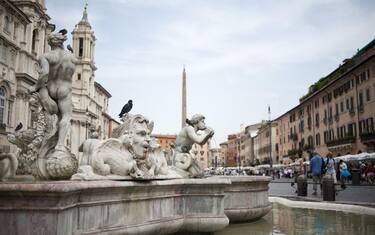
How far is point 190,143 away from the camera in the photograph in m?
6.87

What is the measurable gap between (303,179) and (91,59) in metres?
70.4

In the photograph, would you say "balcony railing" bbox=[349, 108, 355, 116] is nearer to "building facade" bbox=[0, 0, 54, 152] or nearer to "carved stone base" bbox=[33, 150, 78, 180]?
"building facade" bbox=[0, 0, 54, 152]

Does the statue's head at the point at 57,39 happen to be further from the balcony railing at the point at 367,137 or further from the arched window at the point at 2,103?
the arched window at the point at 2,103

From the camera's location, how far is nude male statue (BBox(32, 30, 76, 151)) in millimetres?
5461

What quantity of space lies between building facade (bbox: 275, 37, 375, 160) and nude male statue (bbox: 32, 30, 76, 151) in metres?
34.0

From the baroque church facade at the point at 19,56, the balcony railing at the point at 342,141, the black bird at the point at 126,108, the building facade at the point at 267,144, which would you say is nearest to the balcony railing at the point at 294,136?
the building facade at the point at 267,144

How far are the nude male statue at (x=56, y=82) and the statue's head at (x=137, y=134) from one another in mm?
873

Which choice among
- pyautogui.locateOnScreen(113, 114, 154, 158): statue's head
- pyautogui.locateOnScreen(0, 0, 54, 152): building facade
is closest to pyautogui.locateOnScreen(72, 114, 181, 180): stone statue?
pyautogui.locateOnScreen(113, 114, 154, 158): statue's head

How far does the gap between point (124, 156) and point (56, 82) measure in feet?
5.19

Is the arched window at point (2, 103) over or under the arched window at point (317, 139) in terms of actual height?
over

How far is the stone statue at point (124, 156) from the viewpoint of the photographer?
4637 millimetres

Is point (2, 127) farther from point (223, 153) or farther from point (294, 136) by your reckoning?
point (223, 153)

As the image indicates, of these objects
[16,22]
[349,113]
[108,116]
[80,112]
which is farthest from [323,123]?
[108,116]

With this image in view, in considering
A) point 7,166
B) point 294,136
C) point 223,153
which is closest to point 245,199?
point 7,166
